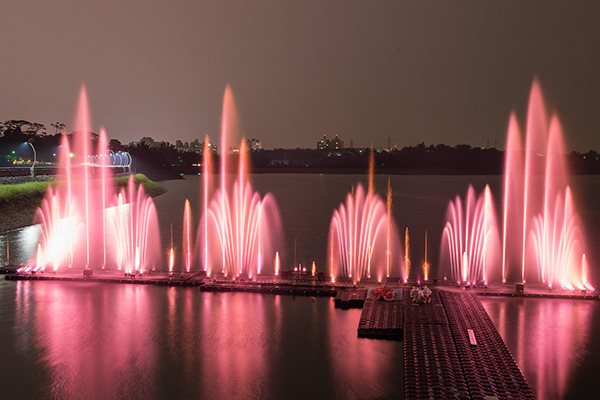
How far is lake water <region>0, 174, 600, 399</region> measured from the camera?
13862 mm

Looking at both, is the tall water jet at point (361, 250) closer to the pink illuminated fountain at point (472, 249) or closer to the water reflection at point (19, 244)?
the pink illuminated fountain at point (472, 249)

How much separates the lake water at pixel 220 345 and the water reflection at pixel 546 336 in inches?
1.5

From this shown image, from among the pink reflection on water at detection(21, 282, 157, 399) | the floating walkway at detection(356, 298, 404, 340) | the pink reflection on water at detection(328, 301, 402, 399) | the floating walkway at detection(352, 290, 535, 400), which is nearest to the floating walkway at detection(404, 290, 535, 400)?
the floating walkway at detection(352, 290, 535, 400)

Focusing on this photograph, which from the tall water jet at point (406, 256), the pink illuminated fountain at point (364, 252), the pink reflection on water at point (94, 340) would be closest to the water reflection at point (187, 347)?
the pink reflection on water at point (94, 340)

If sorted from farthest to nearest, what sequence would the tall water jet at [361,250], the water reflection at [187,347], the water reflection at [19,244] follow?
the water reflection at [19,244]
the tall water jet at [361,250]
the water reflection at [187,347]

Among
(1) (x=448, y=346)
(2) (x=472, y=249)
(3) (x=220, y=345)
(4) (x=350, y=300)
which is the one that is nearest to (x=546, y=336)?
(1) (x=448, y=346)

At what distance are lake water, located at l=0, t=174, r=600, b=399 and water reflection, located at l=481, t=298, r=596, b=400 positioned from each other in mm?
37

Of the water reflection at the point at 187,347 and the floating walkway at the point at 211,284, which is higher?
the floating walkway at the point at 211,284

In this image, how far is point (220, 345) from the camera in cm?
1669

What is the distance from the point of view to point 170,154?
15925 cm

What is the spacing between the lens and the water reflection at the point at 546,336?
1406 centimetres

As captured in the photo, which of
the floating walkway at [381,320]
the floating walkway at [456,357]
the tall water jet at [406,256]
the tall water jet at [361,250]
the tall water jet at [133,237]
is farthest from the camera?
the tall water jet at [133,237]

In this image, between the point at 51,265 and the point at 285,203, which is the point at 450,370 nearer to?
the point at 51,265

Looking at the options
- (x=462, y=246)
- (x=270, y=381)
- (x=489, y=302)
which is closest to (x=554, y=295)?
(x=489, y=302)
